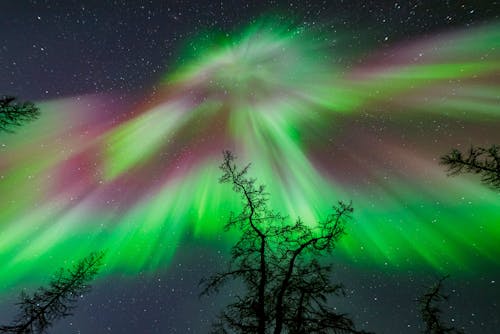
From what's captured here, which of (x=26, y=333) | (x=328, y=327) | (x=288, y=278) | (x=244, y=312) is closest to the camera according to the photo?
(x=328, y=327)

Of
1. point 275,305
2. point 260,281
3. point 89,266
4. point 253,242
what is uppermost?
point 89,266

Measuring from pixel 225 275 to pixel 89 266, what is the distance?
8066 millimetres

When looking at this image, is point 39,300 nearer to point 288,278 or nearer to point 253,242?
point 253,242

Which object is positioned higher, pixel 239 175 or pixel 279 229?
pixel 239 175

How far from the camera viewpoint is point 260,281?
8711 millimetres

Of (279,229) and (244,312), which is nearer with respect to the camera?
(244,312)

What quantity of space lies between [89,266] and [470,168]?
47.2 feet

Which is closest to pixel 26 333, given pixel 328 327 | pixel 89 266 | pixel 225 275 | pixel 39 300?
pixel 39 300

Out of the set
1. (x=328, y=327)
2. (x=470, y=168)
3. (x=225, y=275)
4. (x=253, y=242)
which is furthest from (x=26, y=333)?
(x=470, y=168)

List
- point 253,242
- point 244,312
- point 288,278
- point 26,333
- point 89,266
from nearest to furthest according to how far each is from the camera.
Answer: point 244,312 < point 288,278 < point 253,242 < point 26,333 < point 89,266

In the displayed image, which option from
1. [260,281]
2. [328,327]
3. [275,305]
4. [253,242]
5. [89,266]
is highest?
[89,266]

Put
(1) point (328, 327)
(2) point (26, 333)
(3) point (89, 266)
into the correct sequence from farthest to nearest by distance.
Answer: (3) point (89, 266), (2) point (26, 333), (1) point (328, 327)

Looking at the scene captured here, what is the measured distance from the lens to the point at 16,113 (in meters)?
7.71

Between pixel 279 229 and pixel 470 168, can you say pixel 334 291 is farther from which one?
pixel 470 168
